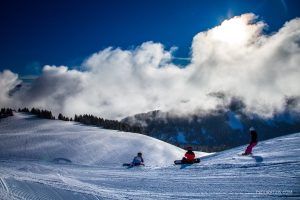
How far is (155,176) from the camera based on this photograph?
18.7 meters

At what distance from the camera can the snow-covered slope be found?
4425 cm

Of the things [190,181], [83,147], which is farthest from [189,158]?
[83,147]

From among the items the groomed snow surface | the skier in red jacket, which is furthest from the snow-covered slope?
the groomed snow surface

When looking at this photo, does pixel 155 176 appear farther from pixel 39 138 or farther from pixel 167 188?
pixel 39 138

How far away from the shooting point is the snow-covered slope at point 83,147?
44250mm

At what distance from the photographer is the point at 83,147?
156 ft

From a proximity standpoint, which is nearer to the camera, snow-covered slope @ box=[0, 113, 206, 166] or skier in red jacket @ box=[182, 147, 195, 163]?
skier in red jacket @ box=[182, 147, 195, 163]

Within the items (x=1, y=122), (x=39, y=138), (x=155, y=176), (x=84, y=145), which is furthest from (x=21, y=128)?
(x=155, y=176)

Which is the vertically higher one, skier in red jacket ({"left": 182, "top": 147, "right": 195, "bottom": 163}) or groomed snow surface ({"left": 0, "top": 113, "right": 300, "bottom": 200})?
skier in red jacket ({"left": 182, "top": 147, "right": 195, "bottom": 163})

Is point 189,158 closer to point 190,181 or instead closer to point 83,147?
point 190,181

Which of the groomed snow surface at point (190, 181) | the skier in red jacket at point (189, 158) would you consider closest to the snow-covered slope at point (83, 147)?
the skier in red jacket at point (189, 158)

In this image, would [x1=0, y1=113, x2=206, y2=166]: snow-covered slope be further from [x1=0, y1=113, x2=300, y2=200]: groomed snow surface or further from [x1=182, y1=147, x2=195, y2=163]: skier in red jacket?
[x1=0, y1=113, x2=300, y2=200]: groomed snow surface

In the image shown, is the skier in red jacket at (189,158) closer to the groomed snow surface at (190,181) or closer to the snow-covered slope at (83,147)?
the groomed snow surface at (190,181)

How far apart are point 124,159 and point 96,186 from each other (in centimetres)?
2926
